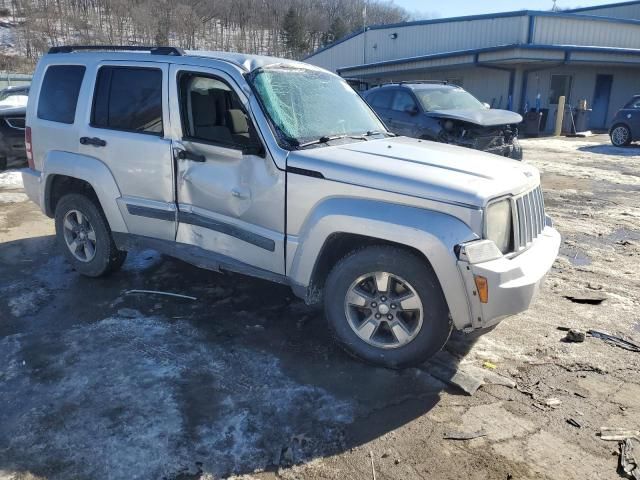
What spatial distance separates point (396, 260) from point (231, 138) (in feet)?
5.32

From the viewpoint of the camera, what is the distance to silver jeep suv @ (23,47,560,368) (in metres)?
3.27

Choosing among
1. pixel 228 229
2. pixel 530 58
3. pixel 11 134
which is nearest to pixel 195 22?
pixel 530 58

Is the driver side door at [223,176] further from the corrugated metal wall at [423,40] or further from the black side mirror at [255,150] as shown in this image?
the corrugated metal wall at [423,40]

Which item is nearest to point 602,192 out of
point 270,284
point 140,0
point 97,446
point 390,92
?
point 390,92

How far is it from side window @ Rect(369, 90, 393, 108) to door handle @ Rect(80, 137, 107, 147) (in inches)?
294

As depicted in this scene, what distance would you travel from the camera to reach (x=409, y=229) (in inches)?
128

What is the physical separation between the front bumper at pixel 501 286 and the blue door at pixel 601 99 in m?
25.4

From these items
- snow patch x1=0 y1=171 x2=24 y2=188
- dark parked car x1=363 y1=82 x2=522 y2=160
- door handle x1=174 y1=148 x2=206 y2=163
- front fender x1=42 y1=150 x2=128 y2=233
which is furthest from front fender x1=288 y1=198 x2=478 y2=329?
snow patch x1=0 y1=171 x2=24 y2=188

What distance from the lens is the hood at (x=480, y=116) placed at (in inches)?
377

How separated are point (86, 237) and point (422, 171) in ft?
11.5

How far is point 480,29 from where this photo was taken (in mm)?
23453

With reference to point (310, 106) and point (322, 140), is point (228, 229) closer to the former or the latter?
point (322, 140)

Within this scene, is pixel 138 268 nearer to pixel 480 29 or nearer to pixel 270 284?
pixel 270 284

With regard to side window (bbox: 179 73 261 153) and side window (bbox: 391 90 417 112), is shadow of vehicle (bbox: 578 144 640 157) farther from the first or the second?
side window (bbox: 179 73 261 153)
